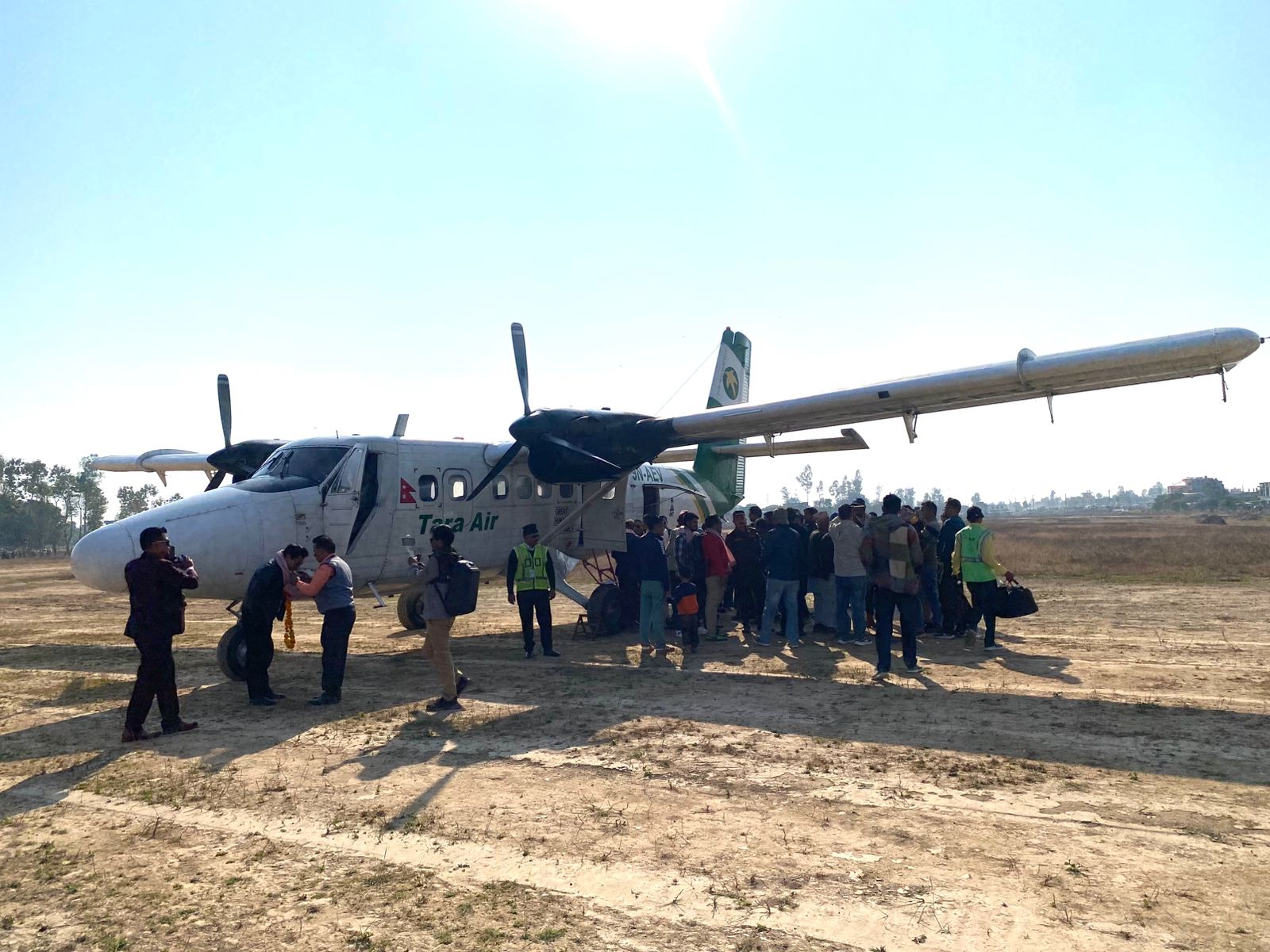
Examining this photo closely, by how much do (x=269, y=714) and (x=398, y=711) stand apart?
4.19 ft

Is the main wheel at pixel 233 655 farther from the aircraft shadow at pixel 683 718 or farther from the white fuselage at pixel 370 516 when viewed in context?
the white fuselage at pixel 370 516

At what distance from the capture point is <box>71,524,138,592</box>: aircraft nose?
355 inches

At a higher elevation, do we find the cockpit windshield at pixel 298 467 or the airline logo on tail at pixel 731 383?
the airline logo on tail at pixel 731 383

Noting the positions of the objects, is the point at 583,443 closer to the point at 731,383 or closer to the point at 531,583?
the point at 531,583

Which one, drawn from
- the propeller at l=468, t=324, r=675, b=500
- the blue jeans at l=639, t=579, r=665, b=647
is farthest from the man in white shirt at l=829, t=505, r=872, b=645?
the propeller at l=468, t=324, r=675, b=500

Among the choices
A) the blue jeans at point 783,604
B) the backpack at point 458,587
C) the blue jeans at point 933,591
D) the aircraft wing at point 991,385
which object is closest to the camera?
the backpack at point 458,587

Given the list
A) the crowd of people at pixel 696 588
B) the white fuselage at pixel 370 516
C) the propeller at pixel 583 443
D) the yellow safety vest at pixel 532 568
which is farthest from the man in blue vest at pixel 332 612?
the propeller at pixel 583 443

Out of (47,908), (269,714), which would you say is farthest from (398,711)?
(47,908)

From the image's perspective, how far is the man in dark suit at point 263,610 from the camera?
831 cm

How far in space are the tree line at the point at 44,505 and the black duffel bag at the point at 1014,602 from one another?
8126 cm

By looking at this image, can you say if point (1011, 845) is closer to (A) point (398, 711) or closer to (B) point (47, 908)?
(B) point (47, 908)

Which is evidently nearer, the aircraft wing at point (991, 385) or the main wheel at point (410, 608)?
the aircraft wing at point (991, 385)

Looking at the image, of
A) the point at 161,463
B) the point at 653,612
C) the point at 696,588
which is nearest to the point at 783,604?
the point at 696,588

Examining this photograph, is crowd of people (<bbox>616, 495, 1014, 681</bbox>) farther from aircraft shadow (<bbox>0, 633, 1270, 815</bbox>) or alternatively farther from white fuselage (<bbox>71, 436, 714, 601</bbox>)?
white fuselage (<bbox>71, 436, 714, 601</bbox>)
